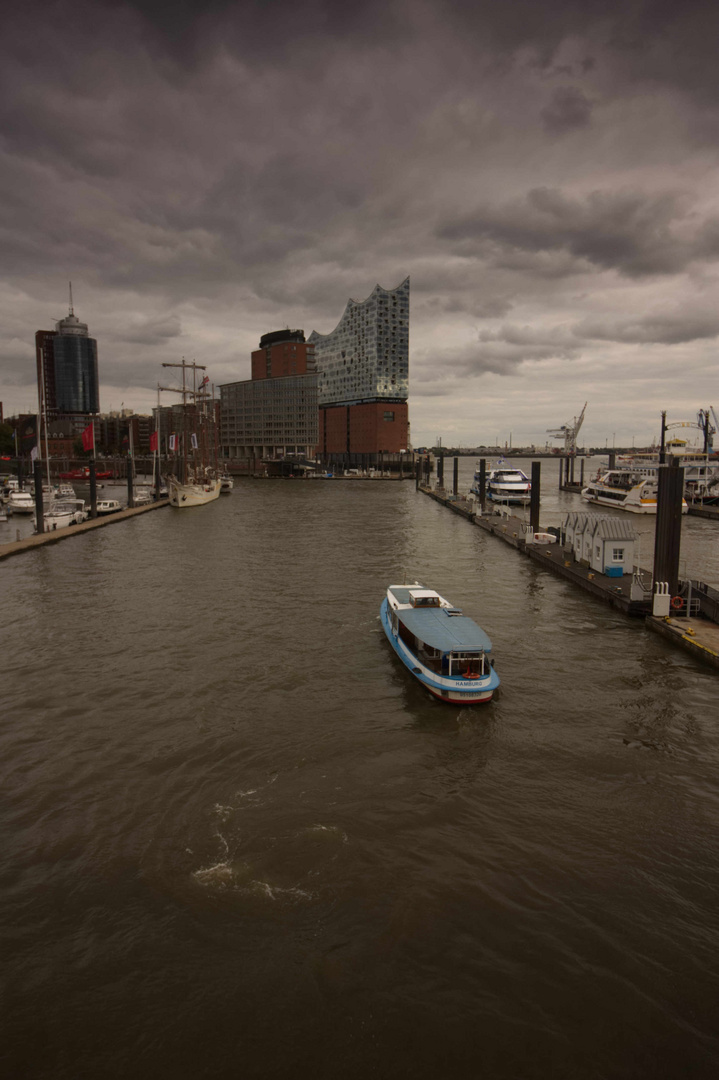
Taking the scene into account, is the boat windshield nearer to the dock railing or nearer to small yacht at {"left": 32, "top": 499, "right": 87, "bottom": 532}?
small yacht at {"left": 32, "top": 499, "right": 87, "bottom": 532}

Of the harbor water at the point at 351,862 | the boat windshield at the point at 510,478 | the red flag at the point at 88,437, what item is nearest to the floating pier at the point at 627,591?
the harbor water at the point at 351,862

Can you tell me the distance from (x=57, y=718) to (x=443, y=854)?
13.0 m

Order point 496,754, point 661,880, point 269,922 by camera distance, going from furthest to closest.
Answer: point 496,754 → point 661,880 → point 269,922

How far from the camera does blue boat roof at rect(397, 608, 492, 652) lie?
69.1ft

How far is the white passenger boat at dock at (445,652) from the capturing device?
67.4ft

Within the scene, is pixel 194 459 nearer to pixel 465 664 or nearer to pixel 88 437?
pixel 88 437

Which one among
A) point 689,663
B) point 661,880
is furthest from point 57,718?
point 689,663

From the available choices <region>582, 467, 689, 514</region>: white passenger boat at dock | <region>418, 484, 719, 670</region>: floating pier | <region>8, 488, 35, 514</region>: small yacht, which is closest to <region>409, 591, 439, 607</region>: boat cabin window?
<region>418, 484, 719, 670</region>: floating pier

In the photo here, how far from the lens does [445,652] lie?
20.7 meters

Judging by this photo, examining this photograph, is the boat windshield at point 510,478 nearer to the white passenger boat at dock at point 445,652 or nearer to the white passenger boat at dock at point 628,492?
the white passenger boat at dock at point 628,492

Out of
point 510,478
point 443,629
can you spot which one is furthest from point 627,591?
point 510,478

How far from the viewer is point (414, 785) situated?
52.3 feet

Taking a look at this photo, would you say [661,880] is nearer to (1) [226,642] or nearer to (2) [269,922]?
(2) [269,922]

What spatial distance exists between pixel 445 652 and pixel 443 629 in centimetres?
220
